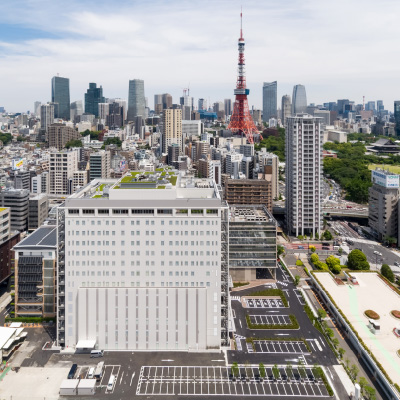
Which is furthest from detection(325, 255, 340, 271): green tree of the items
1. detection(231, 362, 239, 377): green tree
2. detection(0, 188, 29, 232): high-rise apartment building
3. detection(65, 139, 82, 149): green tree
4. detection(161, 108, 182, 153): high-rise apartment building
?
detection(65, 139, 82, 149): green tree

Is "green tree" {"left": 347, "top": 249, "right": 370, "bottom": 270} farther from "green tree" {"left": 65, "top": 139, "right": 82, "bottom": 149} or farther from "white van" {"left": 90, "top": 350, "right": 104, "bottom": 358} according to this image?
"green tree" {"left": 65, "top": 139, "right": 82, "bottom": 149}

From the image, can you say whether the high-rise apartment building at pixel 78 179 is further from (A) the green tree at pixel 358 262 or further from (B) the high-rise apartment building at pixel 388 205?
(A) the green tree at pixel 358 262

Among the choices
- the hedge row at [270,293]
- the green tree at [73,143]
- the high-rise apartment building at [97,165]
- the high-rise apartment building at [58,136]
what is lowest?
the hedge row at [270,293]

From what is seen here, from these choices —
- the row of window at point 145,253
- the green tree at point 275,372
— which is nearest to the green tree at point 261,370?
the green tree at point 275,372

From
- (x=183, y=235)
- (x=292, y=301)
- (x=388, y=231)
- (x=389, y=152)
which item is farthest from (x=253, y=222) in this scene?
(x=389, y=152)

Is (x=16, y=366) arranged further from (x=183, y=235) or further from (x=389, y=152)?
(x=389, y=152)
